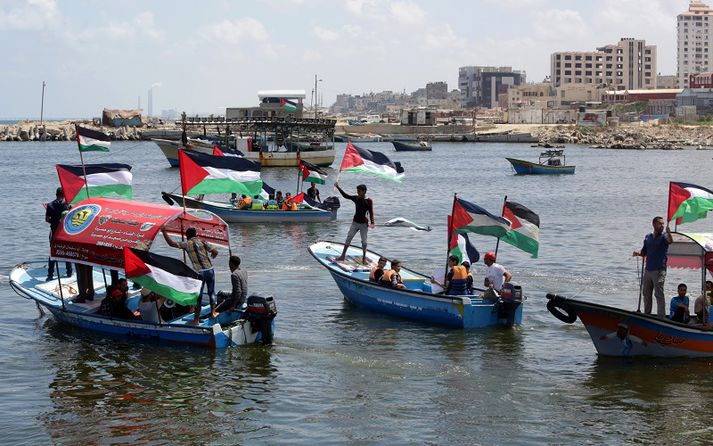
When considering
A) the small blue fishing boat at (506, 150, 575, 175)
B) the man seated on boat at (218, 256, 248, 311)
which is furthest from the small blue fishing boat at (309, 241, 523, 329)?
the small blue fishing boat at (506, 150, 575, 175)

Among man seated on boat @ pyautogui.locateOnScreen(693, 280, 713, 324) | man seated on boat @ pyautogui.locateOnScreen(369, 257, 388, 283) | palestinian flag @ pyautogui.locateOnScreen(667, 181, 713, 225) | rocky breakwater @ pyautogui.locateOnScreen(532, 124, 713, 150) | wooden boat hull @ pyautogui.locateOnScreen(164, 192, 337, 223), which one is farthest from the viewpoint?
rocky breakwater @ pyautogui.locateOnScreen(532, 124, 713, 150)

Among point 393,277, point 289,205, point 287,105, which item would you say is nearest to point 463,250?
point 393,277

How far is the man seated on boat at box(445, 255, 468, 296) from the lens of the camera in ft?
69.0

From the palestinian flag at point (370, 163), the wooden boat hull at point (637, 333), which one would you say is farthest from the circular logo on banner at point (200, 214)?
the wooden boat hull at point (637, 333)

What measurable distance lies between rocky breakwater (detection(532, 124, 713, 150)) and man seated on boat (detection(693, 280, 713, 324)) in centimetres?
11077

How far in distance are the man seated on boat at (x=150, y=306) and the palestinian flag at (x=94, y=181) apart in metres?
3.75

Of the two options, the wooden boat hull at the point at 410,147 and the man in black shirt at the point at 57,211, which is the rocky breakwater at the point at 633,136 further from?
the man in black shirt at the point at 57,211

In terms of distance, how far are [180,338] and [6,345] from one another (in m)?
3.81

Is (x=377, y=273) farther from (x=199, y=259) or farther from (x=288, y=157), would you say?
(x=288, y=157)

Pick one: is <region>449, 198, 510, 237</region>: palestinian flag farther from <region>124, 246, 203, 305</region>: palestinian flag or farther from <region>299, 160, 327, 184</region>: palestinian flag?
<region>299, 160, 327, 184</region>: palestinian flag

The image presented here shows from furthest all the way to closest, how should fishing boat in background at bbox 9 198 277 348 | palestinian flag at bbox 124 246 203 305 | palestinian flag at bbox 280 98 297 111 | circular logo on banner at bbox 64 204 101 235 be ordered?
palestinian flag at bbox 280 98 297 111, circular logo on banner at bbox 64 204 101 235, fishing boat in background at bbox 9 198 277 348, palestinian flag at bbox 124 246 203 305

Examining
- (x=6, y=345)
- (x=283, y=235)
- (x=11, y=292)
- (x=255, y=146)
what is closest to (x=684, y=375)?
(x=6, y=345)

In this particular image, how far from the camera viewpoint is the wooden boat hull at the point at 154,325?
19.0m

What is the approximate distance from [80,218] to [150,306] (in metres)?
2.20
